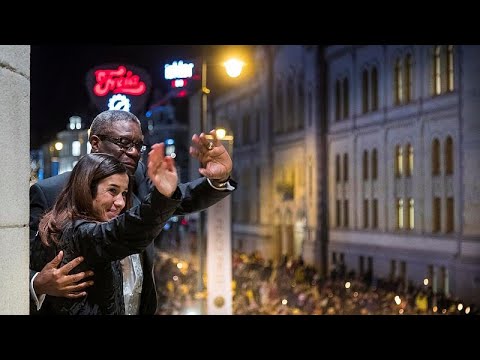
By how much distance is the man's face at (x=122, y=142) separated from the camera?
4535 mm

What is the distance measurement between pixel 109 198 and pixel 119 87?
66.8 inches

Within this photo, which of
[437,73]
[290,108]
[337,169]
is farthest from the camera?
[290,108]

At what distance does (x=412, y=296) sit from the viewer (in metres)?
14.6

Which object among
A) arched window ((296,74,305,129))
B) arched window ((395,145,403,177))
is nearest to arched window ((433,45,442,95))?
arched window ((395,145,403,177))

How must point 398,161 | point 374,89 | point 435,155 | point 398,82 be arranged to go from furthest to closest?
point 374,89, point 398,82, point 398,161, point 435,155

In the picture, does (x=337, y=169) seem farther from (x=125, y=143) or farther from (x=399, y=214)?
(x=125, y=143)

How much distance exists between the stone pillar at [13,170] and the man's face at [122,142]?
127cm

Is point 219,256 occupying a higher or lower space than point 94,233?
lower

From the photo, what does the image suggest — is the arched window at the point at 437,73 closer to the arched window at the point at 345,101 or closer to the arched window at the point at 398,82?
the arched window at the point at 398,82

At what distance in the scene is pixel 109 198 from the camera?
4094 millimetres

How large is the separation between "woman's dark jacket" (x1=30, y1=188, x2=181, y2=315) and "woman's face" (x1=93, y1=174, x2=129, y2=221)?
0.16 meters

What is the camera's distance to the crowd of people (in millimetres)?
12914

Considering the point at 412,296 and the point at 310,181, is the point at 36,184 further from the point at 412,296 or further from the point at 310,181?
the point at 310,181

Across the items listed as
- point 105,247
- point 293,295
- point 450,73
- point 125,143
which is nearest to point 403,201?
point 450,73
